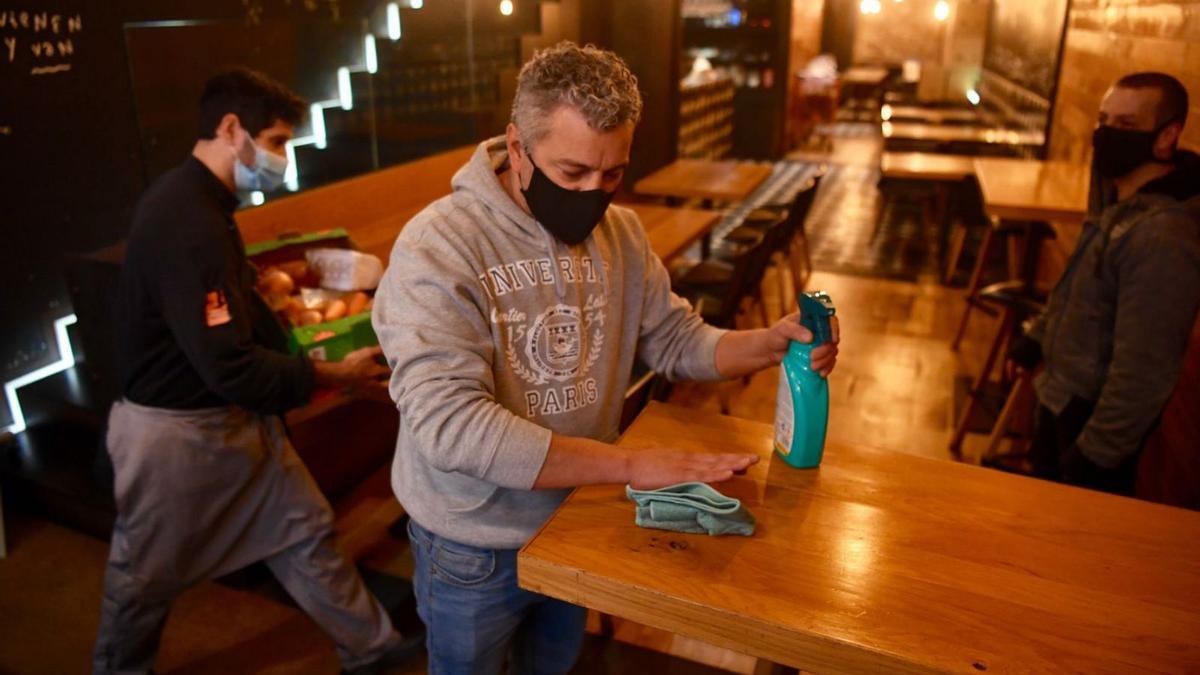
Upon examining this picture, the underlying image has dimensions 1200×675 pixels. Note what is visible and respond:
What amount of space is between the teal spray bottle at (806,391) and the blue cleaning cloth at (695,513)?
22cm

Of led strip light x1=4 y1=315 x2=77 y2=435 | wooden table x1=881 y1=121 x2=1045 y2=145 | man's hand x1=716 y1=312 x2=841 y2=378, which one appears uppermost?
man's hand x1=716 y1=312 x2=841 y2=378

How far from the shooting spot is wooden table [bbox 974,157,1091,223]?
376 centimetres

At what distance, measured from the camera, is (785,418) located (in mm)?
1471

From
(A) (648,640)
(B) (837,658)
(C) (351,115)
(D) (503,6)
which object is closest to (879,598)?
(B) (837,658)

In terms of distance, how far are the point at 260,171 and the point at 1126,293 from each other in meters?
2.18

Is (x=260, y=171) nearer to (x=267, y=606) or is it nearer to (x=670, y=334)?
(x=670, y=334)

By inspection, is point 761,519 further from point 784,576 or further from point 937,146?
point 937,146

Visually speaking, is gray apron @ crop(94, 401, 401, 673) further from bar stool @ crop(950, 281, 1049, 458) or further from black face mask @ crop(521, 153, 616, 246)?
bar stool @ crop(950, 281, 1049, 458)

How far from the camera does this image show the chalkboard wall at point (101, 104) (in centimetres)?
284

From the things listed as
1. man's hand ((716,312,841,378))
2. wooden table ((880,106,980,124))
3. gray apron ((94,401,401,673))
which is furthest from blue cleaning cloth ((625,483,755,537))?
wooden table ((880,106,980,124))

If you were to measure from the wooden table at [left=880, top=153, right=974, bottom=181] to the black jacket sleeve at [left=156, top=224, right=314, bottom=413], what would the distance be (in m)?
5.04

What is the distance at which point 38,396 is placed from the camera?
316 centimetres

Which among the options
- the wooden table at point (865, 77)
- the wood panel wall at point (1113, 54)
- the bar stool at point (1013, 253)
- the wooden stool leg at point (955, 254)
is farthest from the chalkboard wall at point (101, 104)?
the wooden table at point (865, 77)

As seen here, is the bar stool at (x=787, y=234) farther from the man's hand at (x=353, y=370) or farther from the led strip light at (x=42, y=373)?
the led strip light at (x=42, y=373)
